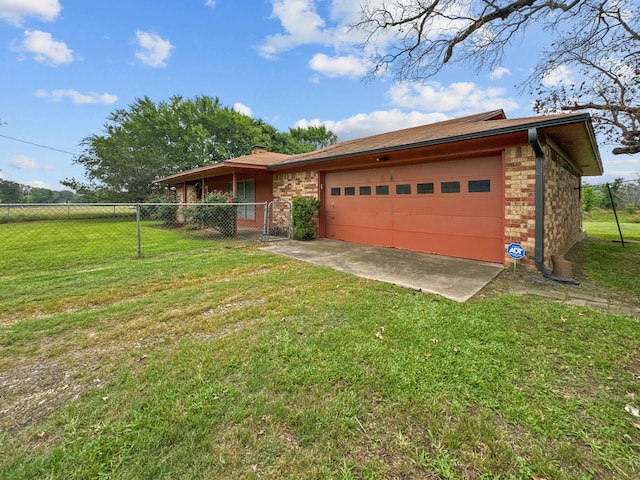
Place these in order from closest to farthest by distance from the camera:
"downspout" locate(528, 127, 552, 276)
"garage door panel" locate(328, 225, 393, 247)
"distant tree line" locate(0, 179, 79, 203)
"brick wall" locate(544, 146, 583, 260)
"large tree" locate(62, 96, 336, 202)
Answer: "downspout" locate(528, 127, 552, 276), "brick wall" locate(544, 146, 583, 260), "garage door panel" locate(328, 225, 393, 247), "large tree" locate(62, 96, 336, 202), "distant tree line" locate(0, 179, 79, 203)

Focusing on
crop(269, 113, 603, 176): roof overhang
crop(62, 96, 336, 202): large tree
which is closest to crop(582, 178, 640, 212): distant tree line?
crop(269, 113, 603, 176): roof overhang

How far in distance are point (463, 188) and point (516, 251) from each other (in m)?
1.74

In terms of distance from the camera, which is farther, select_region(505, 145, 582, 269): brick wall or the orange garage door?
the orange garage door

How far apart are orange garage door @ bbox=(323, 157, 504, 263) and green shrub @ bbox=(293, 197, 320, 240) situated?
0.64 m

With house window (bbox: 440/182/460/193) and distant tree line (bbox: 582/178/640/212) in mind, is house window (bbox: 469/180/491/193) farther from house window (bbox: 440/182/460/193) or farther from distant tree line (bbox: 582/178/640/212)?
distant tree line (bbox: 582/178/640/212)

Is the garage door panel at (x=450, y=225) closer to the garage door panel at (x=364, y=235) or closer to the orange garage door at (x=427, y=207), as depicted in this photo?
the orange garage door at (x=427, y=207)

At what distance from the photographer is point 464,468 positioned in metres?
1.40

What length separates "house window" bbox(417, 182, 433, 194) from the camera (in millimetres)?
6449

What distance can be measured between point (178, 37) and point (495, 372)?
1611 cm

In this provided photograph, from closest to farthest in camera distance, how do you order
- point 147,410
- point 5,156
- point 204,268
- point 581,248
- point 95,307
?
point 147,410 → point 95,307 → point 204,268 → point 581,248 → point 5,156

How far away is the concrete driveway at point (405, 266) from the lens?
13.9ft

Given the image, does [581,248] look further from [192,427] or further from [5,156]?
[5,156]

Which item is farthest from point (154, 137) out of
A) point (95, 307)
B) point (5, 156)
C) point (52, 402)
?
point (52, 402)

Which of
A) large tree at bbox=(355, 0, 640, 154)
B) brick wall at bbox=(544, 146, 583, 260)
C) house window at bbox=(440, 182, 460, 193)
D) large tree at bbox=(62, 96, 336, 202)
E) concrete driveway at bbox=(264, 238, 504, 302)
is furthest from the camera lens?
large tree at bbox=(62, 96, 336, 202)
